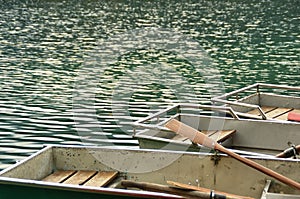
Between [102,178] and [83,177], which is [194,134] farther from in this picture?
[83,177]

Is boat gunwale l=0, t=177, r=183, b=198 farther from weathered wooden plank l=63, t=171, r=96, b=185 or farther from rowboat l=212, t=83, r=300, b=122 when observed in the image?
rowboat l=212, t=83, r=300, b=122

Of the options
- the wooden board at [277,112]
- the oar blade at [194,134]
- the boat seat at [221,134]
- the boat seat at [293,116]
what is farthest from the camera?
the wooden board at [277,112]

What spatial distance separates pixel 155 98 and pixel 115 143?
549cm

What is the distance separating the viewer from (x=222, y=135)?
1291 cm

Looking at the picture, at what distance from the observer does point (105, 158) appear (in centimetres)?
1044

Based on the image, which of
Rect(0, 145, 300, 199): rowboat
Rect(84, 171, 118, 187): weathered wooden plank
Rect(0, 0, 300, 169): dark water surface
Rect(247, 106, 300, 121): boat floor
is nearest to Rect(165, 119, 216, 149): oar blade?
Rect(0, 145, 300, 199): rowboat

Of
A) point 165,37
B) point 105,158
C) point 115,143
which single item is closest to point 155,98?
point 115,143

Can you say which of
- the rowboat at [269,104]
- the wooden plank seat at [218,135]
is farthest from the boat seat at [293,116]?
the wooden plank seat at [218,135]

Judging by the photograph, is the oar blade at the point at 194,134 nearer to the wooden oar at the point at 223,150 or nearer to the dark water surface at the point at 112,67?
the wooden oar at the point at 223,150

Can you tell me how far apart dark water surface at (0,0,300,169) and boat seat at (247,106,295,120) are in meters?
2.99

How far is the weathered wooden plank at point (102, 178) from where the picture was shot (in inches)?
392

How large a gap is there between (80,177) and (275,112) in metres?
6.11

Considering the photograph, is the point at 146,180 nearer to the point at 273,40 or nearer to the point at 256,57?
the point at 256,57

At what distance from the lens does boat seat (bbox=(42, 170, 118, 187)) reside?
32.9 feet
